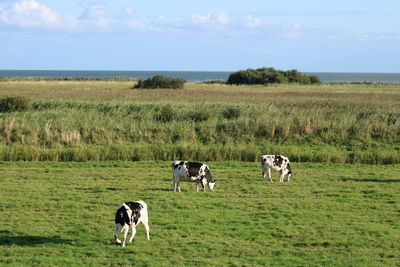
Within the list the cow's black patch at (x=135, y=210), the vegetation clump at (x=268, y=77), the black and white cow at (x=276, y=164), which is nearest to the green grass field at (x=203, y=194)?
the black and white cow at (x=276, y=164)

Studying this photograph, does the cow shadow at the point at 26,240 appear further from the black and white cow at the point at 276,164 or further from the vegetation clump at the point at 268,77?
the vegetation clump at the point at 268,77

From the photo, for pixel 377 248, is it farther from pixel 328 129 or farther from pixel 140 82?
pixel 140 82

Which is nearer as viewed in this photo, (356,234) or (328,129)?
(356,234)

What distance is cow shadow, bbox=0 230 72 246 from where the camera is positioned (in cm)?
1288

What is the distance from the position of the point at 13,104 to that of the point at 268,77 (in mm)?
74955

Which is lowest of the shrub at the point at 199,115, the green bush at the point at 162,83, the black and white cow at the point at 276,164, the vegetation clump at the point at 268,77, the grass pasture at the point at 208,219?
the grass pasture at the point at 208,219

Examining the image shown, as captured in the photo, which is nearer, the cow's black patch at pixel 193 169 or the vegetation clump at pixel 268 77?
the cow's black patch at pixel 193 169

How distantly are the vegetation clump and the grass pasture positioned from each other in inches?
3511

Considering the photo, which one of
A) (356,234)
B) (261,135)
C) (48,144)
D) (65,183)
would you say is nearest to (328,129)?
(261,135)

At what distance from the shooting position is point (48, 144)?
32.0 m

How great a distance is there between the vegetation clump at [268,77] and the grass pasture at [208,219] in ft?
293

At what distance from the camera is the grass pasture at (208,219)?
1212cm

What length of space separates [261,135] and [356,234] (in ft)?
70.1

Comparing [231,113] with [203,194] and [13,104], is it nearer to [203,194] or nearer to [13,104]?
[13,104]
